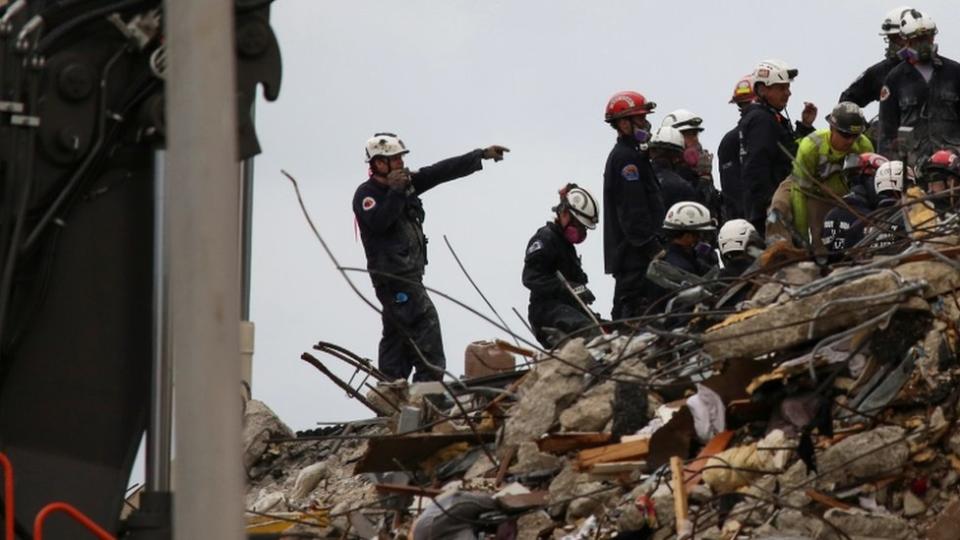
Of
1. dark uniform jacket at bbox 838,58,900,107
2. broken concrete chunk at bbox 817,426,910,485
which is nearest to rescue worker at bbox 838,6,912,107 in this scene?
dark uniform jacket at bbox 838,58,900,107

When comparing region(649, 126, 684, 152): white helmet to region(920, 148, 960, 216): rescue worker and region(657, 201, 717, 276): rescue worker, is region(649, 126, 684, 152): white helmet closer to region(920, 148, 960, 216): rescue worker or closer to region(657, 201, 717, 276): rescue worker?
region(657, 201, 717, 276): rescue worker

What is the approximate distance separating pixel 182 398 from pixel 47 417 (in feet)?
9.71

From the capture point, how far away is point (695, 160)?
22641 mm

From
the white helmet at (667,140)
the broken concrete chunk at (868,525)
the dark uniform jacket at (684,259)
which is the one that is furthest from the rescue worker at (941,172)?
the broken concrete chunk at (868,525)

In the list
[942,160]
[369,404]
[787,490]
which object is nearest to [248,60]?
[787,490]

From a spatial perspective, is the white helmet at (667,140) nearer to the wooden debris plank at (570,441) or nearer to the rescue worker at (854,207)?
the rescue worker at (854,207)

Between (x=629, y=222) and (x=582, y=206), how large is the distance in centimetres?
40

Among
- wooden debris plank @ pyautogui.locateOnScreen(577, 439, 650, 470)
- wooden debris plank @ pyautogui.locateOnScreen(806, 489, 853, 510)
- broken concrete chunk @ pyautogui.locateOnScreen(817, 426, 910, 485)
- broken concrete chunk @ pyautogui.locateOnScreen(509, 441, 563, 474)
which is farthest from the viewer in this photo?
broken concrete chunk @ pyautogui.locateOnScreen(509, 441, 563, 474)

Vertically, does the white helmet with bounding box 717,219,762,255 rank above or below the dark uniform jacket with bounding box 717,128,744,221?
below

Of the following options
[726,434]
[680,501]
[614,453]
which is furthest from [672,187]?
[680,501]

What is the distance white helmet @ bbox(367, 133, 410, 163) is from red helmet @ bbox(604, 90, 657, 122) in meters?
1.87

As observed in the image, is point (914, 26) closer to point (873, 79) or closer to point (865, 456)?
point (873, 79)

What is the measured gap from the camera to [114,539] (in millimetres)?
10648

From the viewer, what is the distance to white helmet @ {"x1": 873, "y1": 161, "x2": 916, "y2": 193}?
19.3 meters
